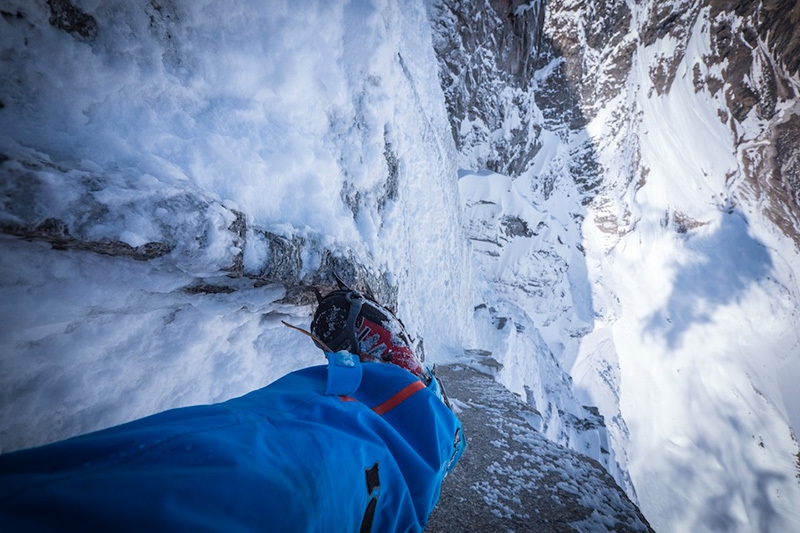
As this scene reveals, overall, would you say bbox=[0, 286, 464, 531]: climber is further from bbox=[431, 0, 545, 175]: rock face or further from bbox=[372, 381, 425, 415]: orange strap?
bbox=[431, 0, 545, 175]: rock face

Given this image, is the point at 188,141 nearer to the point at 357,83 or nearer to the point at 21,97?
the point at 21,97

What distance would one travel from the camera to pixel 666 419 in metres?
16.5

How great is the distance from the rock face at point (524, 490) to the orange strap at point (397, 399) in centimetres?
78

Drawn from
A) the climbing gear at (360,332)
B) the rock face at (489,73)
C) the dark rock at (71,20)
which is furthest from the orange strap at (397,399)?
the rock face at (489,73)

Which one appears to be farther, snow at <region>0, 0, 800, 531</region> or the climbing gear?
the climbing gear

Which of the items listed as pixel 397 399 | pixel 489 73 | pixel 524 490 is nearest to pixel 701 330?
pixel 489 73

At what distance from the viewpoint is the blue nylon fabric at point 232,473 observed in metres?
0.37

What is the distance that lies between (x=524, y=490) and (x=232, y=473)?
1757 mm

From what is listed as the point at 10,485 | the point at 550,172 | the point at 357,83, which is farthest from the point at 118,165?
the point at 550,172

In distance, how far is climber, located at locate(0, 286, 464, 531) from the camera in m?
0.37

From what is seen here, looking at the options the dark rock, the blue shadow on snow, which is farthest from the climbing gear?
the blue shadow on snow

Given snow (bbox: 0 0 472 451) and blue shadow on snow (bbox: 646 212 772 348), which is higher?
blue shadow on snow (bbox: 646 212 772 348)

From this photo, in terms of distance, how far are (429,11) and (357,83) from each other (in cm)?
348

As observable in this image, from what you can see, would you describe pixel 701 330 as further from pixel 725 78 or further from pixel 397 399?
pixel 397 399
